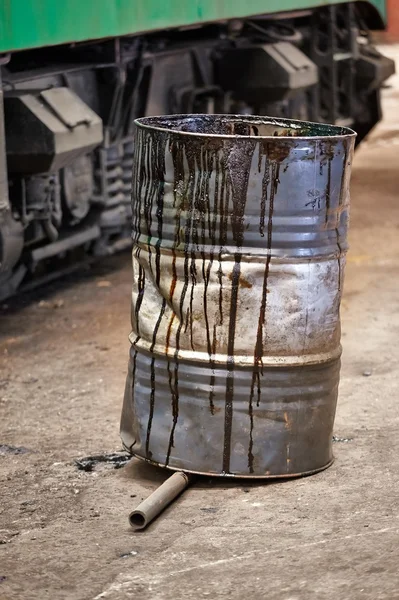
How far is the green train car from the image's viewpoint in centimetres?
624

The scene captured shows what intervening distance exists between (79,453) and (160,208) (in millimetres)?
1070

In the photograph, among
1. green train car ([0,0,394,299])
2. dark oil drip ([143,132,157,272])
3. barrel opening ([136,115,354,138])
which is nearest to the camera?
dark oil drip ([143,132,157,272])

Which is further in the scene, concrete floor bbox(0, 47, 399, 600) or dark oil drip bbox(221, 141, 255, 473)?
dark oil drip bbox(221, 141, 255, 473)

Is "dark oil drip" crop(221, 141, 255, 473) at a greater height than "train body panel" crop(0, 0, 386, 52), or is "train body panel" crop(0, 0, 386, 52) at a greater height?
"train body panel" crop(0, 0, 386, 52)

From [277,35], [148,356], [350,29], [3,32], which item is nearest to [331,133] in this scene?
[148,356]

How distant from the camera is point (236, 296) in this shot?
3.97 m

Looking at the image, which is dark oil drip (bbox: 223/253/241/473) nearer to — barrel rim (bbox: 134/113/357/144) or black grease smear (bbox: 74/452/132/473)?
barrel rim (bbox: 134/113/357/144)

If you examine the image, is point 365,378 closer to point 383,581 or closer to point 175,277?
point 175,277

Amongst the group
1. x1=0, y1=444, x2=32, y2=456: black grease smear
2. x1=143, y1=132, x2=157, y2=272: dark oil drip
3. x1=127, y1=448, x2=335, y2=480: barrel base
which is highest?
x1=143, y1=132, x2=157, y2=272: dark oil drip

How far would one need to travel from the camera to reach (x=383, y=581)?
342 centimetres

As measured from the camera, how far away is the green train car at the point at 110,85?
6.24 metres

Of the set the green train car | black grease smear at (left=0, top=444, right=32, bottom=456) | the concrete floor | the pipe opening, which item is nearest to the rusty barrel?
the concrete floor

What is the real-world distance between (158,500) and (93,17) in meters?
3.14

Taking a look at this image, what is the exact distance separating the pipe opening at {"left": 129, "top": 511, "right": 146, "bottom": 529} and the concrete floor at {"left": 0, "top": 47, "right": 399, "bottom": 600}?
37 millimetres
